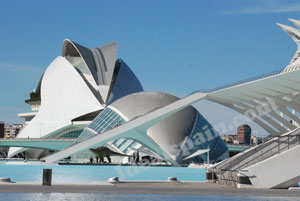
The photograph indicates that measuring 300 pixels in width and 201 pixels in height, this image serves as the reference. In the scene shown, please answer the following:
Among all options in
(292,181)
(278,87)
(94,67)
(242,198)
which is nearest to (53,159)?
(278,87)

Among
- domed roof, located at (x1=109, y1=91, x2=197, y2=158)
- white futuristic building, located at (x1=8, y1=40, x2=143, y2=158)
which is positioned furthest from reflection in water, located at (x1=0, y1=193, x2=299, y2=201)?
white futuristic building, located at (x1=8, y1=40, x2=143, y2=158)

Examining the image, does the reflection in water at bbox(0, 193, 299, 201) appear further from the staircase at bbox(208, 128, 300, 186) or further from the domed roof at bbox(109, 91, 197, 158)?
the domed roof at bbox(109, 91, 197, 158)

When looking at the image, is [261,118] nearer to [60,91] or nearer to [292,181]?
[292,181]

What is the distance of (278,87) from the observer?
85.8ft

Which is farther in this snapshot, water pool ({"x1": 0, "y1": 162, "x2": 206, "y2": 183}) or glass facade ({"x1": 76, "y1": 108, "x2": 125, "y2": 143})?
glass facade ({"x1": 76, "y1": 108, "x2": 125, "y2": 143})

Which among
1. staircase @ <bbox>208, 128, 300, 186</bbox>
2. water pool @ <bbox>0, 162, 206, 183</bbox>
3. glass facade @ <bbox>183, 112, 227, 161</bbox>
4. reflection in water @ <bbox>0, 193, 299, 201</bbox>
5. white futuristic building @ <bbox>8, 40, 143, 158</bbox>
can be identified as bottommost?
reflection in water @ <bbox>0, 193, 299, 201</bbox>

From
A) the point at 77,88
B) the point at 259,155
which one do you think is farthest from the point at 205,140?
the point at 77,88

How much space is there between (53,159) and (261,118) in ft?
57.7

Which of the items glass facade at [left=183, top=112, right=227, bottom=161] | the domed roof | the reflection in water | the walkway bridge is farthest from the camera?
the walkway bridge

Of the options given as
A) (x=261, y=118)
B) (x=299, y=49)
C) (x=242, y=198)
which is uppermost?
(x=299, y=49)

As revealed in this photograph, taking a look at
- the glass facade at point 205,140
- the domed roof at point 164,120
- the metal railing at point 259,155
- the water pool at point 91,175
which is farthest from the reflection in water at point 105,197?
the glass facade at point 205,140

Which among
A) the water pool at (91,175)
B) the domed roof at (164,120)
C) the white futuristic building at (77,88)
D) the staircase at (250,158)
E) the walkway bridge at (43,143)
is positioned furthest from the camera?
the white futuristic building at (77,88)

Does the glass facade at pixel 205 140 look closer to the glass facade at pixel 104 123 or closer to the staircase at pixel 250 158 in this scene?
the glass facade at pixel 104 123

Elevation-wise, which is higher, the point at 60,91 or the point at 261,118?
the point at 60,91
